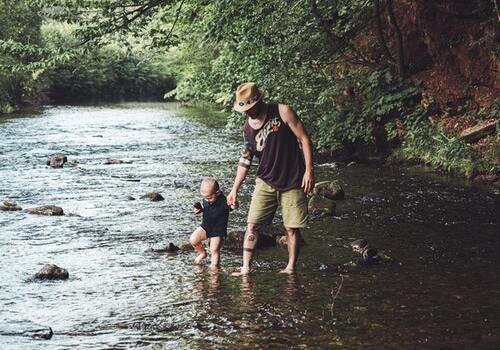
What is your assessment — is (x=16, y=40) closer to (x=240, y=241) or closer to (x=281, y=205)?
(x=240, y=241)

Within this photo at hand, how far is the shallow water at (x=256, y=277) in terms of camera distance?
564 centimetres

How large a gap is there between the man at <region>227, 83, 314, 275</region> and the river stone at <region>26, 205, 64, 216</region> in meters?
4.86

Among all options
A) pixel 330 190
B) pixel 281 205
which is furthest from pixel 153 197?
pixel 281 205

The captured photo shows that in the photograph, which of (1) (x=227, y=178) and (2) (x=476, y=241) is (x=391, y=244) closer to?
(2) (x=476, y=241)

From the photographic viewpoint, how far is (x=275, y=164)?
292 inches

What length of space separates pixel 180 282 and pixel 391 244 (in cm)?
314

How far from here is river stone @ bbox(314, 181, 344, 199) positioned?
12.5 metres

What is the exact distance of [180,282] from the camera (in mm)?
7324

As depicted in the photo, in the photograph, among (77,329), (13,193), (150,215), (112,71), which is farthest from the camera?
(112,71)

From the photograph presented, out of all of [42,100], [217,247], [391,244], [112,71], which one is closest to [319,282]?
[217,247]

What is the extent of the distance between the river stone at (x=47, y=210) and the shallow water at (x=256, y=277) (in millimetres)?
151

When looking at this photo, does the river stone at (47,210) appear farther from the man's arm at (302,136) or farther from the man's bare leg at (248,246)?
the man's arm at (302,136)

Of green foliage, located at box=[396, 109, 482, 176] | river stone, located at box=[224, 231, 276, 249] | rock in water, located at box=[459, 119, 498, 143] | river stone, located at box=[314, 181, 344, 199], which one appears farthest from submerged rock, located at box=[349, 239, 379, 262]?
rock in water, located at box=[459, 119, 498, 143]

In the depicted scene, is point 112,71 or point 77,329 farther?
point 112,71
